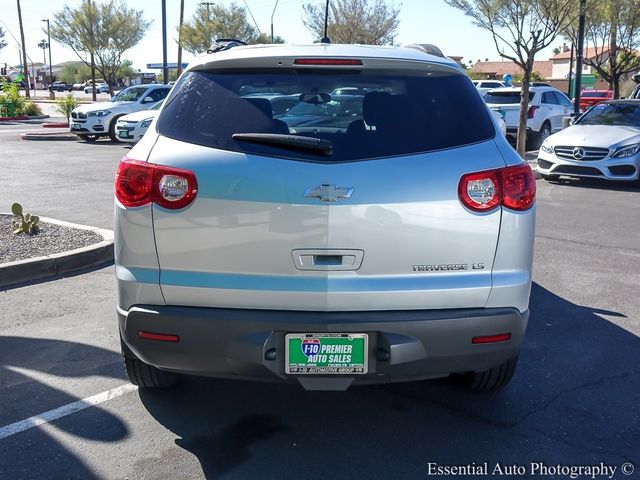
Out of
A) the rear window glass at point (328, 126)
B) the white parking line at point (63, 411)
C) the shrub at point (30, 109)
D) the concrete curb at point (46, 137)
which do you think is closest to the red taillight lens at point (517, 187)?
the rear window glass at point (328, 126)

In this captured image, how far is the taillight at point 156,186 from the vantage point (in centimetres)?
311

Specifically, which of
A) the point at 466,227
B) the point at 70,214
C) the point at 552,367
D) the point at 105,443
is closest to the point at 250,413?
the point at 105,443

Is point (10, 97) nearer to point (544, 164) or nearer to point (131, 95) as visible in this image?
point (131, 95)

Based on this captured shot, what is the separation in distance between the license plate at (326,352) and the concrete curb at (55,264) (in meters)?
4.08

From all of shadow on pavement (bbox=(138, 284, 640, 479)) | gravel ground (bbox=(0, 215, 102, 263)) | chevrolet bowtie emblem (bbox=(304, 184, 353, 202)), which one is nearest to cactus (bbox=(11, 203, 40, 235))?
gravel ground (bbox=(0, 215, 102, 263))

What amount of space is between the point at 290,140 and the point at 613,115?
11897 mm

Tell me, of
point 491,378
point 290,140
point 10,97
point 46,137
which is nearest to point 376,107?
point 290,140

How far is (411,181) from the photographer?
3064 mm

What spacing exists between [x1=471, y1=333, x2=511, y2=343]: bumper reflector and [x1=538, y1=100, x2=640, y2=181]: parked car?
32.7 ft

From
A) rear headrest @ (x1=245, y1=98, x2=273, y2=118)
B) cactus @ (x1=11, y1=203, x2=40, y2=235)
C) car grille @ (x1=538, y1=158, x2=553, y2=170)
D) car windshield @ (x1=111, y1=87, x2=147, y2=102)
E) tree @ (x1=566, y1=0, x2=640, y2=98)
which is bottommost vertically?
cactus @ (x1=11, y1=203, x2=40, y2=235)

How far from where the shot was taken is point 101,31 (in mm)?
50188

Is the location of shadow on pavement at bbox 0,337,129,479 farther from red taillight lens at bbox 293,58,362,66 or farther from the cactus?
the cactus

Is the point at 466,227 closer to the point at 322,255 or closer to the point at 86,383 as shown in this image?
the point at 322,255

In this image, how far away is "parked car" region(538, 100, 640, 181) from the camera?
39.7ft
